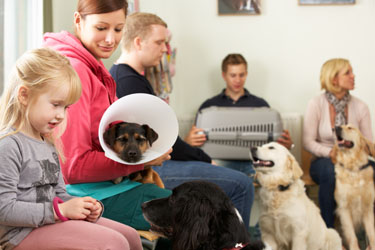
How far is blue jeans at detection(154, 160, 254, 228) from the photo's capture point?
2.36 m

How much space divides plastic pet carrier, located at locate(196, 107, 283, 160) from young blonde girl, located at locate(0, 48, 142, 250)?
7.07ft

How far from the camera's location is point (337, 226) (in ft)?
11.5

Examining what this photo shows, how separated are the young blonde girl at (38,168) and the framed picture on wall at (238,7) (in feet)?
10.1

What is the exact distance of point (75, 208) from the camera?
1.33 meters

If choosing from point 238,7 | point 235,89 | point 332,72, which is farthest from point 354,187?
point 238,7

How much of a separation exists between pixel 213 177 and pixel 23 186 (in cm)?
125

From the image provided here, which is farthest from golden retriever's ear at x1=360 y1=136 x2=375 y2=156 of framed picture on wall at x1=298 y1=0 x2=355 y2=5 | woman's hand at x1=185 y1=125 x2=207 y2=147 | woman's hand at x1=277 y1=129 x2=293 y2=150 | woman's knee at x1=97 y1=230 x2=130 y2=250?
woman's knee at x1=97 y1=230 x2=130 y2=250

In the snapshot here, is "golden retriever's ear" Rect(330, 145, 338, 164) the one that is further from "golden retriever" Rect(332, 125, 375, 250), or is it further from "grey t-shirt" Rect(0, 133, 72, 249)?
"grey t-shirt" Rect(0, 133, 72, 249)

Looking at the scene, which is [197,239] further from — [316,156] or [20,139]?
[316,156]

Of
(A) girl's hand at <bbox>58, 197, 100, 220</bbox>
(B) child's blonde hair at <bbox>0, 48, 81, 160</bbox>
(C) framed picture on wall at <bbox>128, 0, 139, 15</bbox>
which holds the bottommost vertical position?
(A) girl's hand at <bbox>58, 197, 100, 220</bbox>

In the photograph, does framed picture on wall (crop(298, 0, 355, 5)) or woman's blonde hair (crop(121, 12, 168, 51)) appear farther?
framed picture on wall (crop(298, 0, 355, 5))

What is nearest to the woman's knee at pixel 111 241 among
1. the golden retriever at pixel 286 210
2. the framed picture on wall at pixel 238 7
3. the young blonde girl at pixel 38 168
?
the young blonde girl at pixel 38 168

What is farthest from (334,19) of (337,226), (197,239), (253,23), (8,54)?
(197,239)

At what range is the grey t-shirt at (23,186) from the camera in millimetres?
1207
